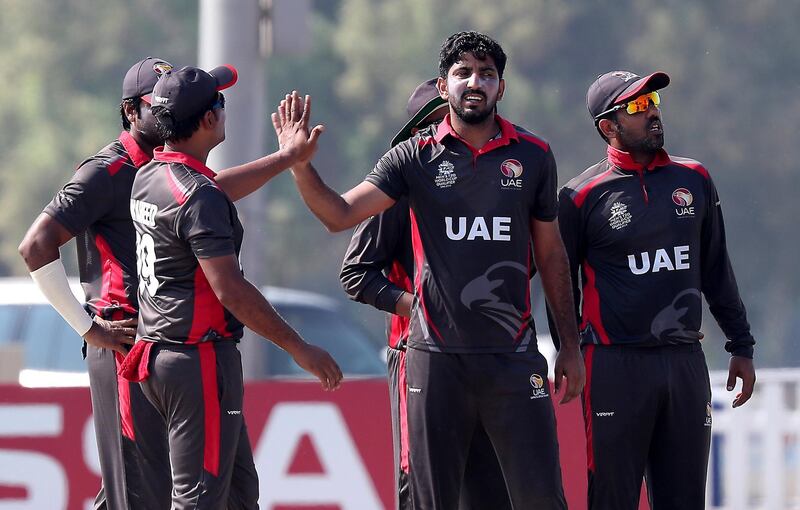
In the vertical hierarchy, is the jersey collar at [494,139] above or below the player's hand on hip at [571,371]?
above

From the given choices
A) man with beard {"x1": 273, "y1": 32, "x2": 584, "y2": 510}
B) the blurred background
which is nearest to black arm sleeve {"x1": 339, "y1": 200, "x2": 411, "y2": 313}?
man with beard {"x1": 273, "y1": 32, "x2": 584, "y2": 510}

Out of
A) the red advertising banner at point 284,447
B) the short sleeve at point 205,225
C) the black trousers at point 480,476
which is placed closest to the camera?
the short sleeve at point 205,225

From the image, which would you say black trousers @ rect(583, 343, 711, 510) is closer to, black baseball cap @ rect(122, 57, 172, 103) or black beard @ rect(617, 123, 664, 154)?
black beard @ rect(617, 123, 664, 154)

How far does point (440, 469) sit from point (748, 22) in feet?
83.6

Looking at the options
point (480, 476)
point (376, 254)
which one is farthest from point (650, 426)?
point (376, 254)

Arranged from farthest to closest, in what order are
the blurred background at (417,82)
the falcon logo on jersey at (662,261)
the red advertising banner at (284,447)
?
the blurred background at (417,82)
the red advertising banner at (284,447)
the falcon logo on jersey at (662,261)

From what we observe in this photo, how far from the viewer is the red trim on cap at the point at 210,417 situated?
17.3ft

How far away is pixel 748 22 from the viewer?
29156mm

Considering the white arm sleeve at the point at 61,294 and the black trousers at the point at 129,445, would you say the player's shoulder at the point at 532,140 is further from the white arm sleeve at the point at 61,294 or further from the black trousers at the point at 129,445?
the white arm sleeve at the point at 61,294

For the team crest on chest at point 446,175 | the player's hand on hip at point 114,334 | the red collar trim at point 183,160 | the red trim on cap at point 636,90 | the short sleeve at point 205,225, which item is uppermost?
the red trim on cap at point 636,90

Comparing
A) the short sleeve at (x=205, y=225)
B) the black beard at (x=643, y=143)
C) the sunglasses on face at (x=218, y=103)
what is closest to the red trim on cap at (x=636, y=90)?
the black beard at (x=643, y=143)

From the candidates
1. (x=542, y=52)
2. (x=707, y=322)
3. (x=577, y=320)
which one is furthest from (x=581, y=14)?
(x=577, y=320)

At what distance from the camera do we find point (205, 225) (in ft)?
16.9

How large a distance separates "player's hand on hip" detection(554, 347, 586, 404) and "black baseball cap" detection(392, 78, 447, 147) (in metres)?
1.18
